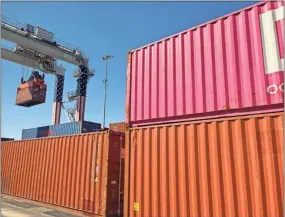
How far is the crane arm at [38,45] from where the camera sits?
2528 cm

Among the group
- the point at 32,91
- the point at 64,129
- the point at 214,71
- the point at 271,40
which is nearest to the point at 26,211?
the point at 214,71

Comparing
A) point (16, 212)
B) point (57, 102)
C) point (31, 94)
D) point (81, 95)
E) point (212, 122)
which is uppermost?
point (81, 95)

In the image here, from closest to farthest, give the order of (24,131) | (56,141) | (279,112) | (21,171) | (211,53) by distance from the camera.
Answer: (279,112) < (211,53) < (56,141) < (21,171) < (24,131)

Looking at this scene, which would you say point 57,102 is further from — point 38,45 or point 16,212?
point 16,212

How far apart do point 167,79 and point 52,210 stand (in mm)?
7366

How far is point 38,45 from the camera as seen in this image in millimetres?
27500

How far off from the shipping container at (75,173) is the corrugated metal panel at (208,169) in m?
2.27

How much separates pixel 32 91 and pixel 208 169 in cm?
2424

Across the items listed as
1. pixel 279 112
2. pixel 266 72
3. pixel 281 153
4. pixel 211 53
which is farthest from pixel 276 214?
pixel 211 53

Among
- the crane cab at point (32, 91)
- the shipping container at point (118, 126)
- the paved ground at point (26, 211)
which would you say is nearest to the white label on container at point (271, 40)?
the paved ground at point (26, 211)

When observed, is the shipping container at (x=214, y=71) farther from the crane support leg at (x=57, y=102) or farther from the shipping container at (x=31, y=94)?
the crane support leg at (x=57, y=102)

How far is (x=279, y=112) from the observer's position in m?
5.62

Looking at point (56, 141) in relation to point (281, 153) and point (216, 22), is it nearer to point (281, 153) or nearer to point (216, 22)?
point (216, 22)

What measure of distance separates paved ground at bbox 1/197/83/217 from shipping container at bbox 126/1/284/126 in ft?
16.6
